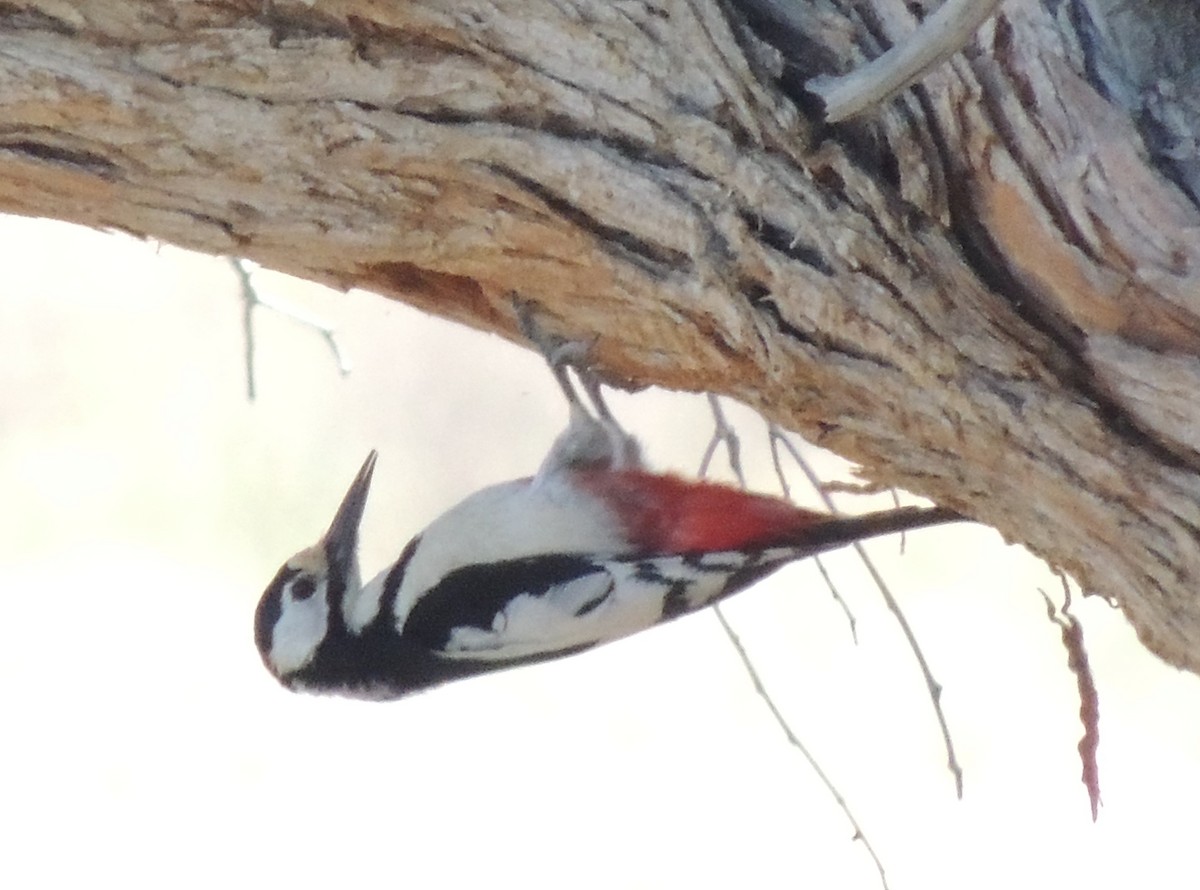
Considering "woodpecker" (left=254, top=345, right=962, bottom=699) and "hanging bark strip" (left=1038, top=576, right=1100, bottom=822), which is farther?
"woodpecker" (left=254, top=345, right=962, bottom=699)

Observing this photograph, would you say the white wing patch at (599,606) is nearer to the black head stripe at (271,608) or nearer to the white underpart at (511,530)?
the white underpart at (511,530)

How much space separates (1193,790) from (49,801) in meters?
3.57

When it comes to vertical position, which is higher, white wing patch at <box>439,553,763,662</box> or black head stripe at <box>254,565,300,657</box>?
black head stripe at <box>254,565,300,657</box>

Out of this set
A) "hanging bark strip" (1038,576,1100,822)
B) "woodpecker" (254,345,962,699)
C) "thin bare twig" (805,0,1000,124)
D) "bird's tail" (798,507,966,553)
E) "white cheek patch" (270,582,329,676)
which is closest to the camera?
"thin bare twig" (805,0,1000,124)

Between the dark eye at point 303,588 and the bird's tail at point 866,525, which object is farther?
the dark eye at point 303,588

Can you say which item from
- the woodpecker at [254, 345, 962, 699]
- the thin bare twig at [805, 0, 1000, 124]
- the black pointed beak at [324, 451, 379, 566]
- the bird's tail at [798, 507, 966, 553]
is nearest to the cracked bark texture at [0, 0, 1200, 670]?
the thin bare twig at [805, 0, 1000, 124]

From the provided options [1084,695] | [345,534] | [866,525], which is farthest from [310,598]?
[1084,695]

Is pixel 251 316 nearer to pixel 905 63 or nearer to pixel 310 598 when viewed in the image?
pixel 310 598

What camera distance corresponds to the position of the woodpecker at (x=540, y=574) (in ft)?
7.73

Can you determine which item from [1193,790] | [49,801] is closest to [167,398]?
[49,801]

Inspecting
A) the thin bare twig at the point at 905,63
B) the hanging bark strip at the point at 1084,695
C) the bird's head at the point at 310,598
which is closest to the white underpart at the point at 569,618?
the bird's head at the point at 310,598

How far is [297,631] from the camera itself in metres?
2.59

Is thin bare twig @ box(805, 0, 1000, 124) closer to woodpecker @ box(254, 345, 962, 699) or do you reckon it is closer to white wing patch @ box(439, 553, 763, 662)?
woodpecker @ box(254, 345, 962, 699)

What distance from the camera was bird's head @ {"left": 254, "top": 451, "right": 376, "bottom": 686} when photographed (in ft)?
8.46
